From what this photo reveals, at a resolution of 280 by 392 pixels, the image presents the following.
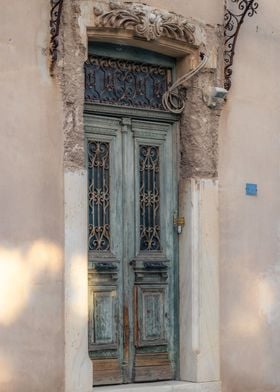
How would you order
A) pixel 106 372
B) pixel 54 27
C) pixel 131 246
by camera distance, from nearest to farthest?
pixel 54 27
pixel 106 372
pixel 131 246

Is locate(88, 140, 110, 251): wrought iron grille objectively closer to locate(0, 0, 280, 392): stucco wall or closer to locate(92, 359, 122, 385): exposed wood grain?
locate(0, 0, 280, 392): stucco wall

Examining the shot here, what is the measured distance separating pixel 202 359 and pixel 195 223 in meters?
1.22

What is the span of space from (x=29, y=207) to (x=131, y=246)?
4.38 feet

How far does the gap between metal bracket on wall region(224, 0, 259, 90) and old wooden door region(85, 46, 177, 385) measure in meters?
0.80

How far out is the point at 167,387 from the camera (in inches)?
371

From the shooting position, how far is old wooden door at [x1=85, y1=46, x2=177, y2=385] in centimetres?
938

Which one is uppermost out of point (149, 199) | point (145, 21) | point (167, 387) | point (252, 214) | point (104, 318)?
point (145, 21)

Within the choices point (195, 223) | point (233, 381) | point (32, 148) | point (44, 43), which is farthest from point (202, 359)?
point (44, 43)

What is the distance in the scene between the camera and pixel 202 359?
9688 millimetres

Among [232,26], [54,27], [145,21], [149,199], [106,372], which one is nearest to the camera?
[54,27]

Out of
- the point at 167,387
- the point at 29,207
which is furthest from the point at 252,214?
the point at 29,207

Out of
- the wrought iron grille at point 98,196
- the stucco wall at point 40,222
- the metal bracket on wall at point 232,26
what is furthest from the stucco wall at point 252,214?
the wrought iron grille at point 98,196

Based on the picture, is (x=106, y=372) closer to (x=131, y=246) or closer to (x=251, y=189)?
(x=131, y=246)

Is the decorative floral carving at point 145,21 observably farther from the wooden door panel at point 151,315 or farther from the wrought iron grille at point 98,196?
the wooden door panel at point 151,315
